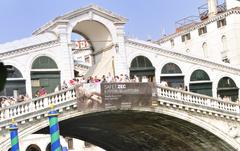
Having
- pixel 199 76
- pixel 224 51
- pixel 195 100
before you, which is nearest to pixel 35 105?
pixel 195 100

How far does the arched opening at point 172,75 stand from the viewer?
32344 mm

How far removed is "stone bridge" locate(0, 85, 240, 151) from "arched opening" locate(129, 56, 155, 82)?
9.16ft

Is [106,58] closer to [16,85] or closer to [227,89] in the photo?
[16,85]

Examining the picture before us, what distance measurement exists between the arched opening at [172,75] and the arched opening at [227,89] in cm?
324

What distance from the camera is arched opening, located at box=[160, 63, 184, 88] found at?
32.3 meters

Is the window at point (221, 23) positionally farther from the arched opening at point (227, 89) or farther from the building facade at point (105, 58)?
the arched opening at point (227, 89)

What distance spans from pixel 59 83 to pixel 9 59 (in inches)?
127

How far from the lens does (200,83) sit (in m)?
33.6

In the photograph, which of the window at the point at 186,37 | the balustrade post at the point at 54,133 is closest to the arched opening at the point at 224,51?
the window at the point at 186,37

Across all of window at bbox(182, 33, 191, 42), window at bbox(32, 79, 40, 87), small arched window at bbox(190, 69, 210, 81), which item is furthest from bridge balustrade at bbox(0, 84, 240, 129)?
window at bbox(182, 33, 191, 42)

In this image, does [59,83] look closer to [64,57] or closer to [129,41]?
[64,57]

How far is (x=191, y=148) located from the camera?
33812 millimetres

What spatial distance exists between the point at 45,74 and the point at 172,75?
8984 millimetres

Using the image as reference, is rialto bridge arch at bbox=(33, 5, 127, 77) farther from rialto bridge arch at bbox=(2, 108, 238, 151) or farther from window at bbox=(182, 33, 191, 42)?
window at bbox=(182, 33, 191, 42)
